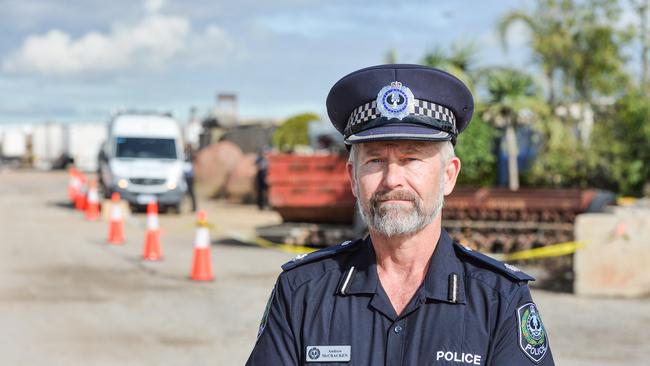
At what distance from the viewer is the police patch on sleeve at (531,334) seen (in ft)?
8.46

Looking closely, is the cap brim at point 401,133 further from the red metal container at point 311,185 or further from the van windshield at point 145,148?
the van windshield at point 145,148

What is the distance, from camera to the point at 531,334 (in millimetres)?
2600

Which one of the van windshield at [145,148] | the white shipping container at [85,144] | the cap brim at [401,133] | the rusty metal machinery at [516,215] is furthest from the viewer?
the white shipping container at [85,144]

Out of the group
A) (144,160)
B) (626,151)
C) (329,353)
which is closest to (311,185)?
(626,151)

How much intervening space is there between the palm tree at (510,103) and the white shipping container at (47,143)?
53077 millimetres

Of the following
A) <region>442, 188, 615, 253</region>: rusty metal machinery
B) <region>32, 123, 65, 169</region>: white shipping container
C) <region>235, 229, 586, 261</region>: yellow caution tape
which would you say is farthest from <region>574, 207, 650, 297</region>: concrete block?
<region>32, 123, 65, 169</region>: white shipping container

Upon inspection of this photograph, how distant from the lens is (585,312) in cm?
1111

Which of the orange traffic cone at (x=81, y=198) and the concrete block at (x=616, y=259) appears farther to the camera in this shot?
the orange traffic cone at (x=81, y=198)

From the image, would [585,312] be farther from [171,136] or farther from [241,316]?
[171,136]

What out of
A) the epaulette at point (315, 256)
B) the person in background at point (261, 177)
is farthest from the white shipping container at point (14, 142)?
the epaulette at point (315, 256)

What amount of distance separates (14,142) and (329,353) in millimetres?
77528

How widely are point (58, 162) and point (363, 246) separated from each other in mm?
68370

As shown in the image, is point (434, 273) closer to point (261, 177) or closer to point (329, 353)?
point (329, 353)

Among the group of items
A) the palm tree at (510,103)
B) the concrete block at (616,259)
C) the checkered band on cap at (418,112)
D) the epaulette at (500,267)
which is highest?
the palm tree at (510,103)
